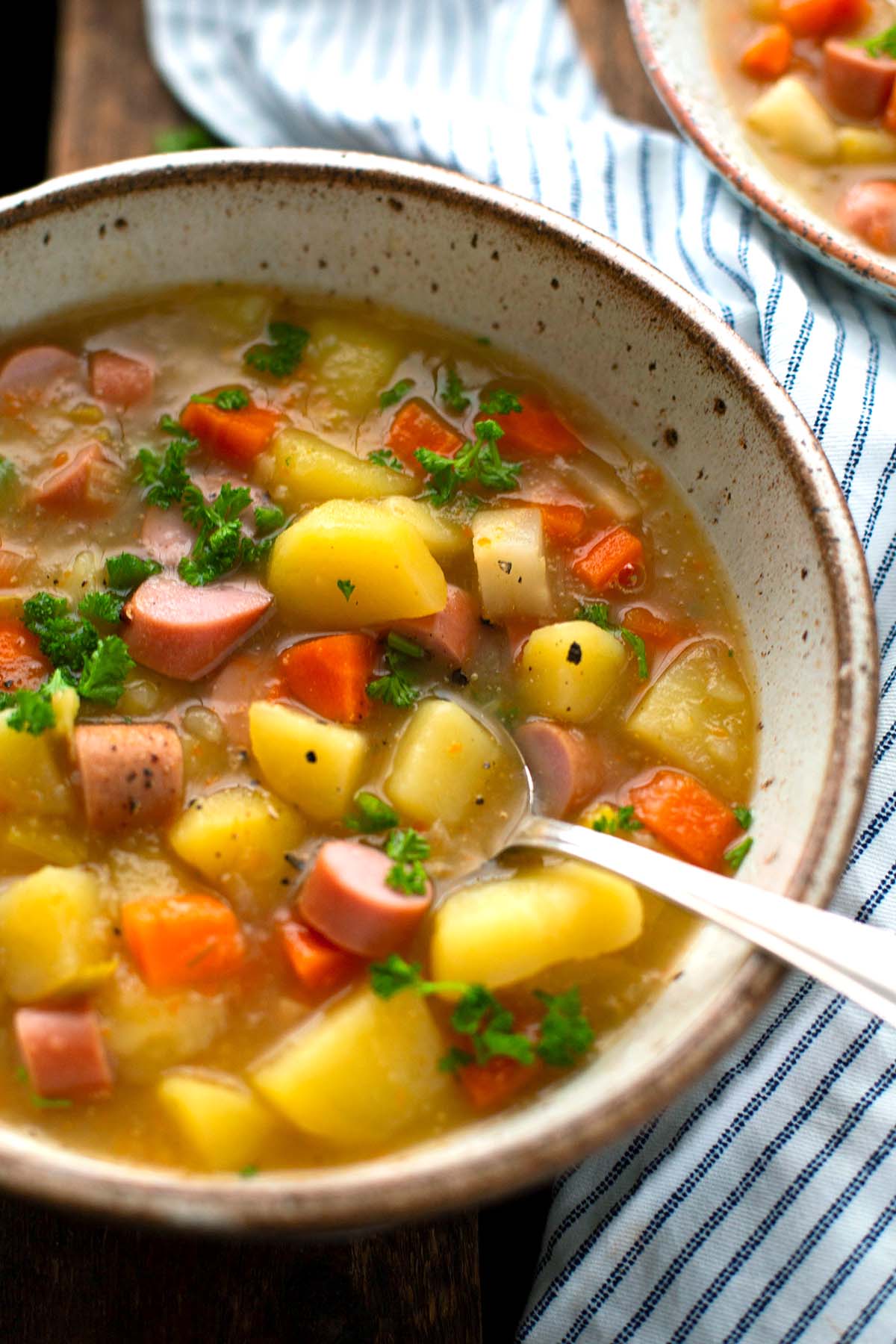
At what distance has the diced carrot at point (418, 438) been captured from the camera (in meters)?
3.02

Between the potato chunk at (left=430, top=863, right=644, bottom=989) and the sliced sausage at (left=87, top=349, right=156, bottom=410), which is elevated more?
the sliced sausage at (left=87, top=349, right=156, bottom=410)

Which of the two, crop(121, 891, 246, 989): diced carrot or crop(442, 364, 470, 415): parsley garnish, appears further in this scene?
crop(442, 364, 470, 415): parsley garnish

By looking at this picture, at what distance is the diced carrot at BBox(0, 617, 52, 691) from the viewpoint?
2.70 metres

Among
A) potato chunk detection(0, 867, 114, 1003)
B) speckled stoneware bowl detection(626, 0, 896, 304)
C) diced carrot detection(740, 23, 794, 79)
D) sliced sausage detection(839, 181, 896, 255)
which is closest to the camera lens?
potato chunk detection(0, 867, 114, 1003)

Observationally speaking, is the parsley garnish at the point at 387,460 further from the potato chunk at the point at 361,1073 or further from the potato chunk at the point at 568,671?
the potato chunk at the point at 361,1073

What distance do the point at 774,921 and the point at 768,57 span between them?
2.71m

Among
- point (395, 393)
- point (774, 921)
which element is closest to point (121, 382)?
point (395, 393)

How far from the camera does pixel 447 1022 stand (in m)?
2.40

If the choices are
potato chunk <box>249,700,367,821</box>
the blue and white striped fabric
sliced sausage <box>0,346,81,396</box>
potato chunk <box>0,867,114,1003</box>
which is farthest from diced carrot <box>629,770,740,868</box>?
sliced sausage <box>0,346,81,396</box>

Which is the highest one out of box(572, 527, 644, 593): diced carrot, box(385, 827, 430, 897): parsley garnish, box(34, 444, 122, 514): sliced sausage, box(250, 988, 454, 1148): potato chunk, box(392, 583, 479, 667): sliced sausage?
box(572, 527, 644, 593): diced carrot

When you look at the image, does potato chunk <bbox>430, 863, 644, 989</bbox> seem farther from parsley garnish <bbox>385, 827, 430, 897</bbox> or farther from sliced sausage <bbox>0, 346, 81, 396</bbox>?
sliced sausage <bbox>0, 346, 81, 396</bbox>

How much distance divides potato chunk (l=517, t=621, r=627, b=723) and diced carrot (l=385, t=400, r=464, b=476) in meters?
0.53

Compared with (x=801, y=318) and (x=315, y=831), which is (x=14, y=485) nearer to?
(x=315, y=831)

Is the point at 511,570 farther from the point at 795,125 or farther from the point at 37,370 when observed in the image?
the point at 795,125
